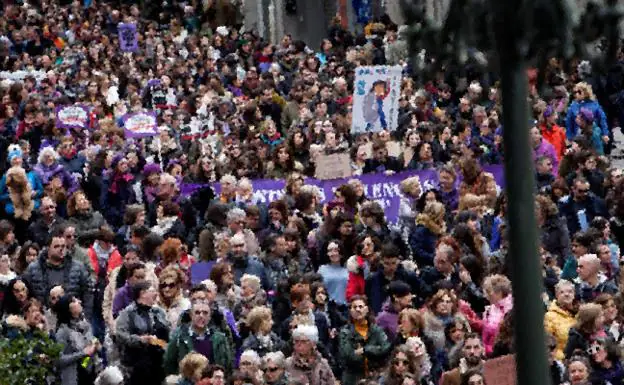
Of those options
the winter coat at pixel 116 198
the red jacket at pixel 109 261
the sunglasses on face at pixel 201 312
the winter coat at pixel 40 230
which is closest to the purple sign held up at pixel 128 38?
the winter coat at pixel 116 198

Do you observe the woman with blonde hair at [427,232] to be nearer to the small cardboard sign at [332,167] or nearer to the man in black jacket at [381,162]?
the small cardboard sign at [332,167]

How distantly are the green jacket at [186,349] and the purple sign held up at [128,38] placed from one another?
72.4 ft

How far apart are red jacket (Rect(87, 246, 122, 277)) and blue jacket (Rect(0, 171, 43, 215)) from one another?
11.2 ft

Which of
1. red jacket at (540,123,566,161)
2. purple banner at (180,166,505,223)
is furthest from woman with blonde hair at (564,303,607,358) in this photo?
red jacket at (540,123,566,161)

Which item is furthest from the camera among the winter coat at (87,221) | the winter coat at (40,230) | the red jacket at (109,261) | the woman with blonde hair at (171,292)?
the winter coat at (40,230)

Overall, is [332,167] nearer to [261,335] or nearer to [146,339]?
[261,335]

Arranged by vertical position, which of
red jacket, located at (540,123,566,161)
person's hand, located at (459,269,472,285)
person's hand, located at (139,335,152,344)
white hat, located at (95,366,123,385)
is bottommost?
white hat, located at (95,366,123,385)

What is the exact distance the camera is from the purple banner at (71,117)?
79.6 feet

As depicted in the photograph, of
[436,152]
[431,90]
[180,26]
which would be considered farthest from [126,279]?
[180,26]

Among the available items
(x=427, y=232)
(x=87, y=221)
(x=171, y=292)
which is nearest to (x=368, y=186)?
(x=427, y=232)

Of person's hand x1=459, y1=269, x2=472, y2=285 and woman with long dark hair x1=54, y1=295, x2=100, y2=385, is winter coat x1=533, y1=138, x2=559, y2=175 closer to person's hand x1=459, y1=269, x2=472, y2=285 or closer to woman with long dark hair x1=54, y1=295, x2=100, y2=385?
person's hand x1=459, y1=269, x2=472, y2=285

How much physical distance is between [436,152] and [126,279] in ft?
23.5

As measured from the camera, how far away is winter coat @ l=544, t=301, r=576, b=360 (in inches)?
560

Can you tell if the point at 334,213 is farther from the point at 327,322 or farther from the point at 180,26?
the point at 180,26
